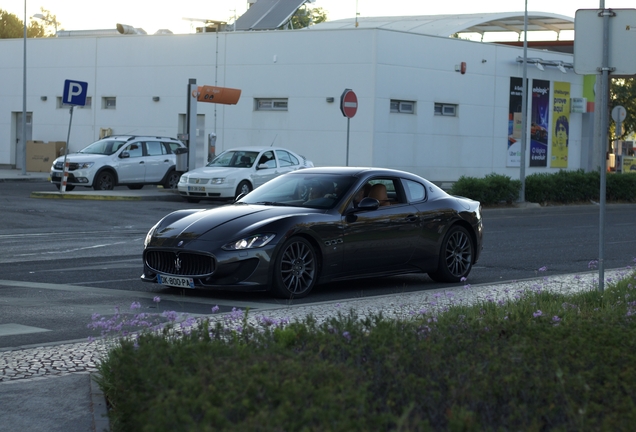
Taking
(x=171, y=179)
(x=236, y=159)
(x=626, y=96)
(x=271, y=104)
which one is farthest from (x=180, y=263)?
(x=626, y=96)

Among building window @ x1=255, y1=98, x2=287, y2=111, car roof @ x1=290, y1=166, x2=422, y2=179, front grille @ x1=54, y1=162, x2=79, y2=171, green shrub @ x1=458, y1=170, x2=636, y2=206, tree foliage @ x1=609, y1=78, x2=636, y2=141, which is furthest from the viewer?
tree foliage @ x1=609, y1=78, x2=636, y2=141

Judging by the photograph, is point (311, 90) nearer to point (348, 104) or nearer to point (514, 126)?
point (514, 126)

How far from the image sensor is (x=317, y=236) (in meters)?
10.5

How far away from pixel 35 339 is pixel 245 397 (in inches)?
163

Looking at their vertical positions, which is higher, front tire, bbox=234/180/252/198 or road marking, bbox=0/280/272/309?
front tire, bbox=234/180/252/198

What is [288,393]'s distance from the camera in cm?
414

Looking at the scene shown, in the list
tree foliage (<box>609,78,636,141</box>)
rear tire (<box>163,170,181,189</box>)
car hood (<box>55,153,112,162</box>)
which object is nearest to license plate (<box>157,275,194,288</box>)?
car hood (<box>55,153,112,162</box>)

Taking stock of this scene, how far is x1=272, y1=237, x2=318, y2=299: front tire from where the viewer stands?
33.2ft

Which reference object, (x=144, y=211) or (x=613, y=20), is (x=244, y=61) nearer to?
(x=144, y=211)

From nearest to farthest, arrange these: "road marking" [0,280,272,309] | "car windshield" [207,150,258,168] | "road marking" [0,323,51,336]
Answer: "road marking" [0,323,51,336] → "road marking" [0,280,272,309] → "car windshield" [207,150,258,168]

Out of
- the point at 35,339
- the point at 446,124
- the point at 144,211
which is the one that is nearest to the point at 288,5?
the point at 446,124

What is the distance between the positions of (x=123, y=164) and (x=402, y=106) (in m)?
12.5

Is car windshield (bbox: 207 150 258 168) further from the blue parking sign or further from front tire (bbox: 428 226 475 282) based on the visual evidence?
front tire (bbox: 428 226 475 282)

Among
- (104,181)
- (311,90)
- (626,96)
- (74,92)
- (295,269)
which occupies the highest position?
(626,96)
